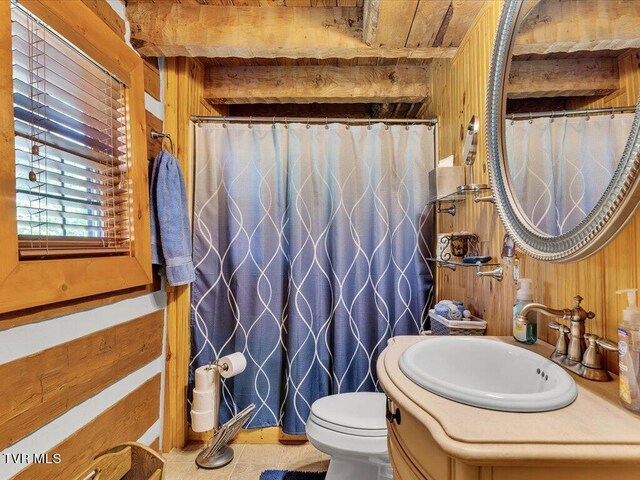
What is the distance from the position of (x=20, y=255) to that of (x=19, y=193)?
0.17m

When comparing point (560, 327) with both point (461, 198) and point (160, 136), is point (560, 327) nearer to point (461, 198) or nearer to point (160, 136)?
point (461, 198)

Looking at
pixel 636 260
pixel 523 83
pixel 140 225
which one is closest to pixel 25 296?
pixel 140 225

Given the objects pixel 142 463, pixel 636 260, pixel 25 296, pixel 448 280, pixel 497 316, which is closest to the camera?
pixel 636 260

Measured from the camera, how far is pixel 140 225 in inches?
53.1

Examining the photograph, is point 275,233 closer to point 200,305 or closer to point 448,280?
point 200,305

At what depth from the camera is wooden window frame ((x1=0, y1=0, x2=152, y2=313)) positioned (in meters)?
0.80

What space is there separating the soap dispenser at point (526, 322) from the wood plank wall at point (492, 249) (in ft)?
0.15

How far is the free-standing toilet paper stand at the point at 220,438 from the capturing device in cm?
157

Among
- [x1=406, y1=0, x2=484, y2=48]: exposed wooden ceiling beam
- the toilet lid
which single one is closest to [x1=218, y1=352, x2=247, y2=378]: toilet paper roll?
the toilet lid

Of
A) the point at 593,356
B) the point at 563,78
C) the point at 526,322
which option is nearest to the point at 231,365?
the point at 526,322

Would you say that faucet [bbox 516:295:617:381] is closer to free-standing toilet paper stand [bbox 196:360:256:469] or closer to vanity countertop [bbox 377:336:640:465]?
vanity countertop [bbox 377:336:640:465]

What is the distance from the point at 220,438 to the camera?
62.0 inches

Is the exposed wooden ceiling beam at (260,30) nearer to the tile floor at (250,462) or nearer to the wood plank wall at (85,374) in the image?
the wood plank wall at (85,374)

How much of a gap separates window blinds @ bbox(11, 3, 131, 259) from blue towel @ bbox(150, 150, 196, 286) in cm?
18
